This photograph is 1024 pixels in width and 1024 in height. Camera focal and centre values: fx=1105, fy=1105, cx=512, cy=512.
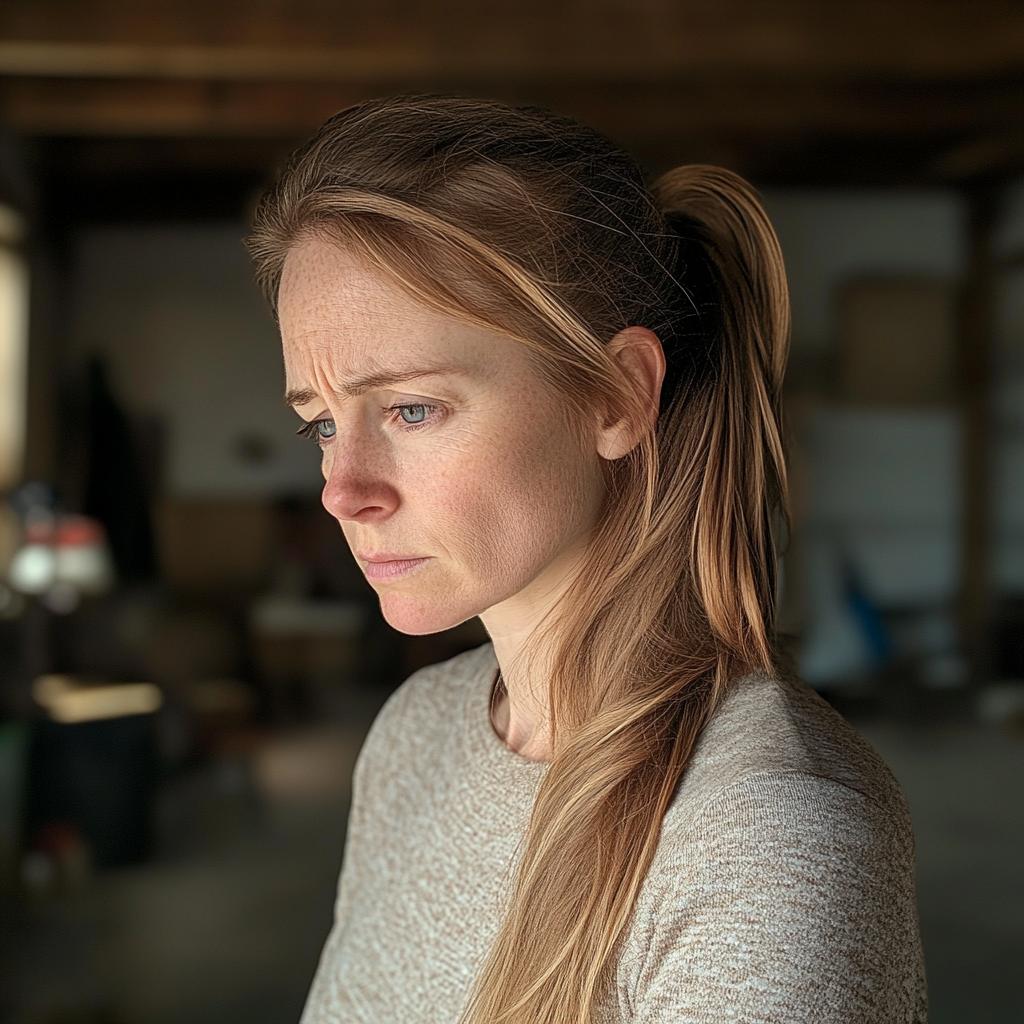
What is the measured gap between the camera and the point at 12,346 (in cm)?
264

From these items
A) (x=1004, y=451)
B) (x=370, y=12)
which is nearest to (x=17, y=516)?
(x=370, y=12)

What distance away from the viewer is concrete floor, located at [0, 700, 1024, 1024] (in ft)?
8.54

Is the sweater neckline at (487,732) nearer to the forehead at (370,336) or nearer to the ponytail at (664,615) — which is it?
the ponytail at (664,615)

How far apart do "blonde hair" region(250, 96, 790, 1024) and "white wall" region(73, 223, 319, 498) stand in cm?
175

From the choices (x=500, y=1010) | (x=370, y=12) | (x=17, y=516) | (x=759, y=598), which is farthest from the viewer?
(x=17, y=516)

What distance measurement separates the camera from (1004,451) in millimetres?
2670

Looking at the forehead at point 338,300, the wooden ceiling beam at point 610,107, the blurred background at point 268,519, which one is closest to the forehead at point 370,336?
the forehead at point 338,300

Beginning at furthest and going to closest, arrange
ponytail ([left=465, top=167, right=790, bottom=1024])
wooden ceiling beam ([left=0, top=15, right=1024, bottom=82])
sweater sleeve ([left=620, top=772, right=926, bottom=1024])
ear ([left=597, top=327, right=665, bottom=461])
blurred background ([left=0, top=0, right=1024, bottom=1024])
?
blurred background ([left=0, top=0, right=1024, bottom=1024])
wooden ceiling beam ([left=0, top=15, right=1024, bottom=82])
ear ([left=597, top=327, right=665, bottom=461])
ponytail ([left=465, top=167, right=790, bottom=1024])
sweater sleeve ([left=620, top=772, right=926, bottom=1024])

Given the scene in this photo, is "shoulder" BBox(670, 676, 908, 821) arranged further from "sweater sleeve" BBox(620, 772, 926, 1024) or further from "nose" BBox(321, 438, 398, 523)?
"nose" BBox(321, 438, 398, 523)

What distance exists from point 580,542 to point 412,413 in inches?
7.0

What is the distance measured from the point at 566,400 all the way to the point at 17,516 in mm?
2228

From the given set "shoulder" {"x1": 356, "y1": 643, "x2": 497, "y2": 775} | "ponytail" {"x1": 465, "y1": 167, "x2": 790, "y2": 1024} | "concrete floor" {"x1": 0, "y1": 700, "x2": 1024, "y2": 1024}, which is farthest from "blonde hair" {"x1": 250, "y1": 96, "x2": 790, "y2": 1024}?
"concrete floor" {"x1": 0, "y1": 700, "x2": 1024, "y2": 1024}

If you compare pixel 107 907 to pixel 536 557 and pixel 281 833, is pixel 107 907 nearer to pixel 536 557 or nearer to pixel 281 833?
pixel 281 833

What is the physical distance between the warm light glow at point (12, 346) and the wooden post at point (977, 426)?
2.25 m
